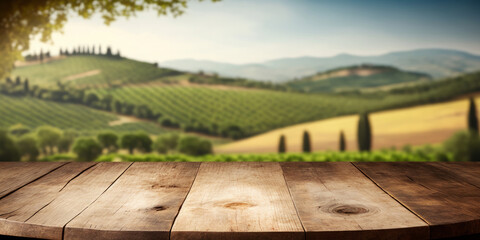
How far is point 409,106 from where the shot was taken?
17.5 ft

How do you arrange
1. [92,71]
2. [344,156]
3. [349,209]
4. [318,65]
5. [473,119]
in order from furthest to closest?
[318,65]
[92,71]
[344,156]
[473,119]
[349,209]

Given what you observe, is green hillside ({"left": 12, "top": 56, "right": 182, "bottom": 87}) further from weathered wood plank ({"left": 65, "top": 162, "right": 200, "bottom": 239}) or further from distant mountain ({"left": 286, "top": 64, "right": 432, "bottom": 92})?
weathered wood plank ({"left": 65, "top": 162, "right": 200, "bottom": 239})

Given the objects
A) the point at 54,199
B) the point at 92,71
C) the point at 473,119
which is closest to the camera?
the point at 54,199

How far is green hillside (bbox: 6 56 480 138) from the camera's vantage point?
5465 mm

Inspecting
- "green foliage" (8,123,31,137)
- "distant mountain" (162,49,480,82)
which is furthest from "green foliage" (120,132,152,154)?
"green foliage" (8,123,31,137)

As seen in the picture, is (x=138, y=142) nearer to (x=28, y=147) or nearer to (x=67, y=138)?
(x=67, y=138)

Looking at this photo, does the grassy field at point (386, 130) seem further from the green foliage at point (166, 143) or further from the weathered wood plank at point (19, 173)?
the weathered wood plank at point (19, 173)

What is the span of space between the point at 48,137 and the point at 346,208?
5.21 meters

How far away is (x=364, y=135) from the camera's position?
5152 millimetres

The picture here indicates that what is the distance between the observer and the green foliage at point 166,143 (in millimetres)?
5398

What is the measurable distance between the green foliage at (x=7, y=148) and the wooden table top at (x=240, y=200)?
432 cm

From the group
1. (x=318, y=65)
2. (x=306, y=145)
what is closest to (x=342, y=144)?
(x=306, y=145)

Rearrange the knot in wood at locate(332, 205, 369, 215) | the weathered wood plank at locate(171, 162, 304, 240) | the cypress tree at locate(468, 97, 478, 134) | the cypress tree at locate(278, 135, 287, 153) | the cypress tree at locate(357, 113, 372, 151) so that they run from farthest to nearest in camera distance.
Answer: the cypress tree at locate(278, 135, 287, 153) < the cypress tree at locate(357, 113, 372, 151) < the cypress tree at locate(468, 97, 478, 134) < the knot in wood at locate(332, 205, 369, 215) < the weathered wood plank at locate(171, 162, 304, 240)

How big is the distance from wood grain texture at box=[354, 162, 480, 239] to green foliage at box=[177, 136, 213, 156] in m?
3.87
